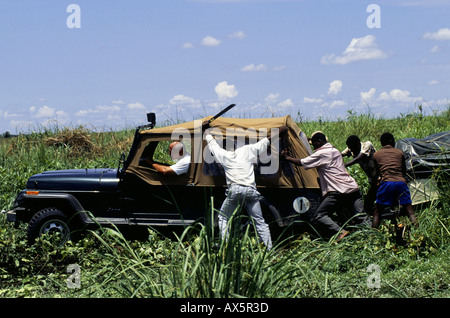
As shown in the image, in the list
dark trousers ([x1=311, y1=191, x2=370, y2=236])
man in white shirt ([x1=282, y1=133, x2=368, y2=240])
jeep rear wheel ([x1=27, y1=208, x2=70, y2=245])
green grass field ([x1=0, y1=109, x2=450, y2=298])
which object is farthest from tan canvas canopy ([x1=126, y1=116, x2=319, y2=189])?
jeep rear wheel ([x1=27, y1=208, x2=70, y2=245])

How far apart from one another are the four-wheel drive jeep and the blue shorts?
955 millimetres

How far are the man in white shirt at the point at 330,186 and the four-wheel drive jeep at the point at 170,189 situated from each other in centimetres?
17

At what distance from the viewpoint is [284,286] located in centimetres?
521

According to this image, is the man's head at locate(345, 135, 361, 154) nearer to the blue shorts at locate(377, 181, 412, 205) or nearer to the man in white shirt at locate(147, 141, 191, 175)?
the blue shorts at locate(377, 181, 412, 205)

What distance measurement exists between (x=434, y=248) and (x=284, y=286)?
3285mm

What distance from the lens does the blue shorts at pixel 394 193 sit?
27.1 feet

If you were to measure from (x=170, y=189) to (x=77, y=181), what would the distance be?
1.67 m

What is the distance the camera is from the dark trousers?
26.7 feet

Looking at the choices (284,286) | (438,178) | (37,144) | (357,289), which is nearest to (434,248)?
(438,178)

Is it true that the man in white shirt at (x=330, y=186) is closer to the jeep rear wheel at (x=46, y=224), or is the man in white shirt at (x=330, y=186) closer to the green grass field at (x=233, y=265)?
the green grass field at (x=233, y=265)
